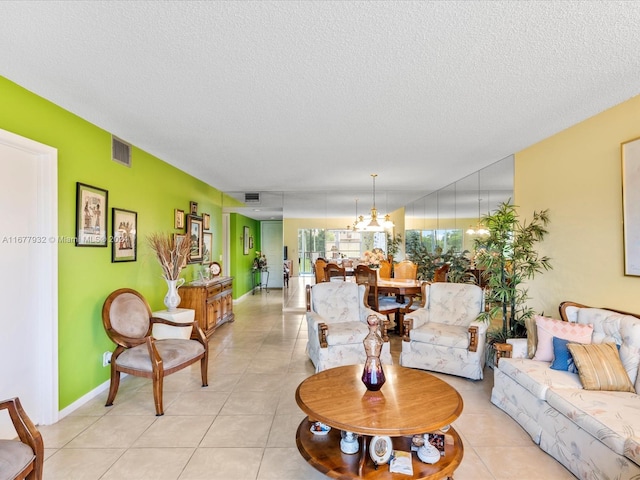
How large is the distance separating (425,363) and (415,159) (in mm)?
2497

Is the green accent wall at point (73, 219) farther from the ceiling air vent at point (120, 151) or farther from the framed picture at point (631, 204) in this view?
the framed picture at point (631, 204)

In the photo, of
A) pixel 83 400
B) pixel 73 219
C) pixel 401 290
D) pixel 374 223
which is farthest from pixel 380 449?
pixel 374 223

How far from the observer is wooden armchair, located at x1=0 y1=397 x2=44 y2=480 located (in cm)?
157

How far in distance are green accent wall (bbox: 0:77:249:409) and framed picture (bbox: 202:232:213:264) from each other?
156 centimetres

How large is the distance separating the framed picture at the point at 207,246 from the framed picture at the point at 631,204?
5.51 metres

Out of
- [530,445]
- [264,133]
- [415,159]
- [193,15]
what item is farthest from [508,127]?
[193,15]

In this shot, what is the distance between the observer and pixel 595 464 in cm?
189

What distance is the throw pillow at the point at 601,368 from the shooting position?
7.38 feet

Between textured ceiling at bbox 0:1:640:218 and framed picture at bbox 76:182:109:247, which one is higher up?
textured ceiling at bbox 0:1:640:218

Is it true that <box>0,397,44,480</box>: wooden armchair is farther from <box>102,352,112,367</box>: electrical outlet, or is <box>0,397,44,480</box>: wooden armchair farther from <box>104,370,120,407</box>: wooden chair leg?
<box>102,352,112,367</box>: electrical outlet

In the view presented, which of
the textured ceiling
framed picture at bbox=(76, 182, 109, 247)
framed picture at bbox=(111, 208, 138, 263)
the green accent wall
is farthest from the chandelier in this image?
framed picture at bbox=(76, 182, 109, 247)

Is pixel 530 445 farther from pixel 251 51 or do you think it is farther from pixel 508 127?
pixel 251 51

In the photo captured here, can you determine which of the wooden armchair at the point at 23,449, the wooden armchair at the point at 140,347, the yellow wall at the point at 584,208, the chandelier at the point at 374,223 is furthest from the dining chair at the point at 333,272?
→ the wooden armchair at the point at 23,449

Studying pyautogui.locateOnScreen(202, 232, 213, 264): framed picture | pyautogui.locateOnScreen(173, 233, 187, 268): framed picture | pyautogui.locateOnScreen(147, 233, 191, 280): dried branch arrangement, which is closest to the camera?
pyautogui.locateOnScreen(147, 233, 191, 280): dried branch arrangement
